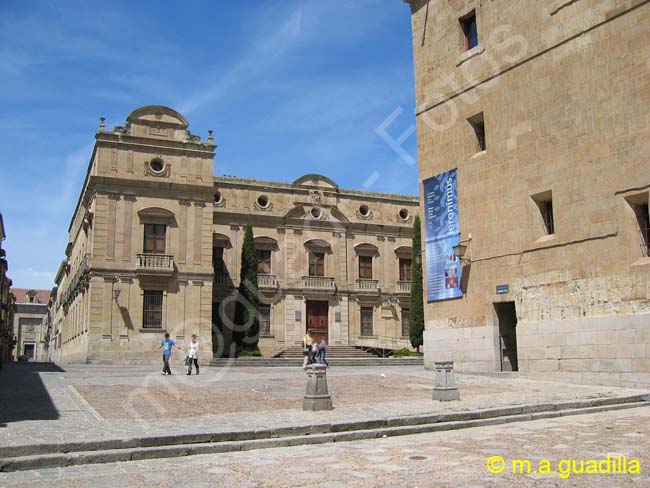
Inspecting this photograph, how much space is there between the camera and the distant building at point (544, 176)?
52.7 ft

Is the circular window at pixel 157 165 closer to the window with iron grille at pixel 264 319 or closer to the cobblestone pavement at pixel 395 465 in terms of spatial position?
the window with iron grille at pixel 264 319

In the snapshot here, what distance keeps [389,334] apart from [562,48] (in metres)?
25.3

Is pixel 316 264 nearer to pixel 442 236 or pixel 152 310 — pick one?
pixel 152 310

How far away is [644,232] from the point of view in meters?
16.0

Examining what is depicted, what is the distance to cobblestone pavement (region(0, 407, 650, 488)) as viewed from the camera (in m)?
6.38

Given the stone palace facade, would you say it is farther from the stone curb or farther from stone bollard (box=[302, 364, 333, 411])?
the stone curb

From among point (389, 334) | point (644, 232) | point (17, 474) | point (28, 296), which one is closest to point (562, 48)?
point (644, 232)

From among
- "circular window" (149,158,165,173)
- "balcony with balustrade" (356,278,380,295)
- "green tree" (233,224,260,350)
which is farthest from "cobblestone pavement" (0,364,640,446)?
"balcony with balustrade" (356,278,380,295)

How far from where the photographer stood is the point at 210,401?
13.6 meters

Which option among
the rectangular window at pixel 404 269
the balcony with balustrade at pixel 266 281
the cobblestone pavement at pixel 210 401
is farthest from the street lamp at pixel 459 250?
the rectangular window at pixel 404 269

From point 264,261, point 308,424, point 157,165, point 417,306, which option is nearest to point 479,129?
point 308,424

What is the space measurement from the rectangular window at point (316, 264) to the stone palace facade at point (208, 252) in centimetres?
7

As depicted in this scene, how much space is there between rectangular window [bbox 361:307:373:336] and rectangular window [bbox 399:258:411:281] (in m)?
3.15

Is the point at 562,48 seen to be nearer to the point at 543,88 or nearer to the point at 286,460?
the point at 543,88
